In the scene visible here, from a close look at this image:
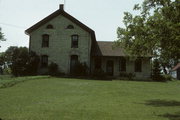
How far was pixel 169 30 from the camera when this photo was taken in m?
10.3

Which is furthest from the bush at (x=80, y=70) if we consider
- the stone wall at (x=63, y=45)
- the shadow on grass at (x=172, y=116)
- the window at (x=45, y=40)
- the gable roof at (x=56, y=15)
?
the shadow on grass at (x=172, y=116)

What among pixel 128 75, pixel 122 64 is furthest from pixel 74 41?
pixel 128 75

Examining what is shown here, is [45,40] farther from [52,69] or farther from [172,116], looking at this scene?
[172,116]

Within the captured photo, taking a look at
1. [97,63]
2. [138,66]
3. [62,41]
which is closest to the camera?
[62,41]

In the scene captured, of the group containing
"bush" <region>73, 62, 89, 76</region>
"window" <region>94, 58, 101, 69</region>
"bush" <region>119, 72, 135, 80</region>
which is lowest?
"bush" <region>119, 72, 135, 80</region>

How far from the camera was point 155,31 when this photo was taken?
11000mm

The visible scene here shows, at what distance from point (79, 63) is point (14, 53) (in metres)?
8.45

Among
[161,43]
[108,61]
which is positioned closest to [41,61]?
[108,61]

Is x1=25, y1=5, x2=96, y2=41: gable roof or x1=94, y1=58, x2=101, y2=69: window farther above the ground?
x1=25, y1=5, x2=96, y2=41: gable roof

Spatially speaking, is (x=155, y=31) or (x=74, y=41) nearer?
(x=155, y=31)

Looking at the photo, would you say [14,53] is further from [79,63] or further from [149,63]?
[149,63]

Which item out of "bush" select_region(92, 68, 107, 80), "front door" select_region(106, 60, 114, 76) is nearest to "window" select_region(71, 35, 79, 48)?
"bush" select_region(92, 68, 107, 80)

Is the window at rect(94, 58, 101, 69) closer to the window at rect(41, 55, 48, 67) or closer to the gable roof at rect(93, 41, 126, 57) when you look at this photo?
the gable roof at rect(93, 41, 126, 57)

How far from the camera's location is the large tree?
10.5 meters
